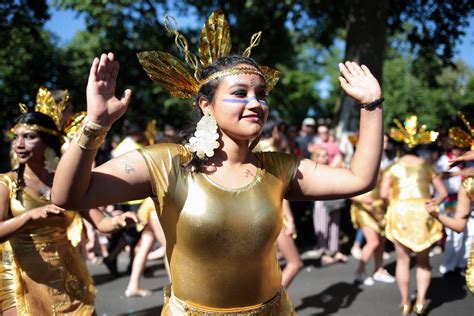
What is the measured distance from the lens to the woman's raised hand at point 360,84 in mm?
2150

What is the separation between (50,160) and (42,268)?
726 millimetres

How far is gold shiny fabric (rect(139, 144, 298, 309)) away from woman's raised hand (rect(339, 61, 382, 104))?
0.55m

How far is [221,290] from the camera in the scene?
2.14 meters

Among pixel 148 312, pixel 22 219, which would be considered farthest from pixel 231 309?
pixel 148 312

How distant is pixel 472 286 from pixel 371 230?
2.99 m

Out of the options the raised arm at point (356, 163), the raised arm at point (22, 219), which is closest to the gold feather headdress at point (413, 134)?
the raised arm at point (356, 163)

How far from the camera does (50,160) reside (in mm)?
3436

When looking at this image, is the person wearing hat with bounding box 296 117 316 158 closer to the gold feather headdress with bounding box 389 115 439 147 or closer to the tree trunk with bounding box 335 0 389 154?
the tree trunk with bounding box 335 0 389 154

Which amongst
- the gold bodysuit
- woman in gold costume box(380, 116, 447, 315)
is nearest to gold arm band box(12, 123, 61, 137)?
the gold bodysuit

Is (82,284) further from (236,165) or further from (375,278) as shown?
(375,278)

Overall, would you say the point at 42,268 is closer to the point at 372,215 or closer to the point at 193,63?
the point at 193,63

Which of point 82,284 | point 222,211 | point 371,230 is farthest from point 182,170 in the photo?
point 371,230

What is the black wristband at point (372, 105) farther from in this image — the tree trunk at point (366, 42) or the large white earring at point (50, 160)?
the tree trunk at point (366, 42)

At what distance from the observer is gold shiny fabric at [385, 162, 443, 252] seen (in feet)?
17.5
